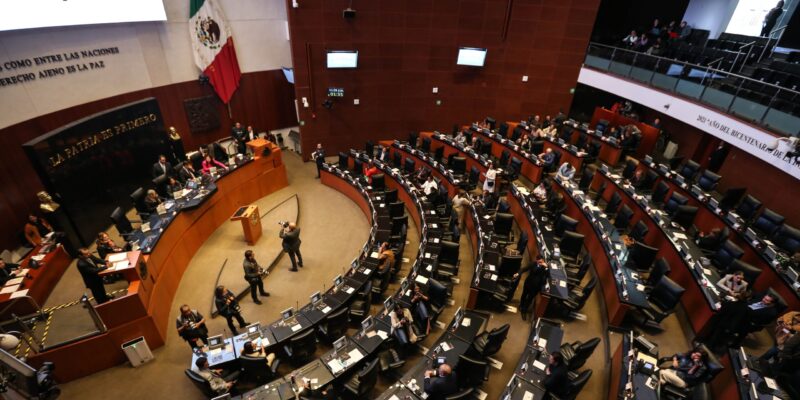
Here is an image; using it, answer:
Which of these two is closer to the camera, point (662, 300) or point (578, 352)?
point (578, 352)

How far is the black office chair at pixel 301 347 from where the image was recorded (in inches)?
272

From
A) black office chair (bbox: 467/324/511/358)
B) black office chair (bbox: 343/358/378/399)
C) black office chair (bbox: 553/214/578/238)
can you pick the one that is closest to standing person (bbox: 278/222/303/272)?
black office chair (bbox: 343/358/378/399)

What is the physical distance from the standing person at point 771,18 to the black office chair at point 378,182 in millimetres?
15367

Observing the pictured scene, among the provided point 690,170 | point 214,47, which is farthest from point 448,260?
point 214,47

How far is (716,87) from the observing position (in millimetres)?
11586

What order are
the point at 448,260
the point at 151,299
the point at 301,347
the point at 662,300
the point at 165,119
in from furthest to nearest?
1. the point at 165,119
2. the point at 448,260
3. the point at 151,299
4. the point at 662,300
5. the point at 301,347

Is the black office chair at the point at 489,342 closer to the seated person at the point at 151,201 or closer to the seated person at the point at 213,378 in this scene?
the seated person at the point at 213,378

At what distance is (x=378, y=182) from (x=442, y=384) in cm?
845

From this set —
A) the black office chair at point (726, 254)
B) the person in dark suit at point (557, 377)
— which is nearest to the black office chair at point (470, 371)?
the person in dark suit at point (557, 377)

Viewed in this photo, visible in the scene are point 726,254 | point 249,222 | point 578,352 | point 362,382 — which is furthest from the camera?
point 249,222

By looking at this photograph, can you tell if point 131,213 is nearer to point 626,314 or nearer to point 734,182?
point 626,314

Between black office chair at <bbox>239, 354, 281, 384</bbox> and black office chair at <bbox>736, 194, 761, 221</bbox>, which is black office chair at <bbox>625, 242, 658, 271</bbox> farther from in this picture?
black office chair at <bbox>239, 354, 281, 384</bbox>

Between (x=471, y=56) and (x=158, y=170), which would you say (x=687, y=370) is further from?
(x=158, y=170)

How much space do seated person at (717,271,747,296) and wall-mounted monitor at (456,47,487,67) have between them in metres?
12.2
